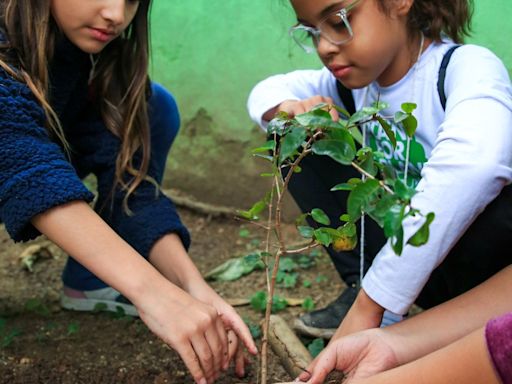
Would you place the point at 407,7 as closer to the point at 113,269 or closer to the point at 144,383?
the point at 113,269

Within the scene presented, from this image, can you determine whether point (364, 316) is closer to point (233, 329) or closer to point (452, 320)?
point (452, 320)

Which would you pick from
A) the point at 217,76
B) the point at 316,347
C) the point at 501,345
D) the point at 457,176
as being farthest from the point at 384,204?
the point at 217,76

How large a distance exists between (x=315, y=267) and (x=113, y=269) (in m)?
1.12

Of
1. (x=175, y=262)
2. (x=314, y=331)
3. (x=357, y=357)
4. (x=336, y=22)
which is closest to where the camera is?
(x=357, y=357)

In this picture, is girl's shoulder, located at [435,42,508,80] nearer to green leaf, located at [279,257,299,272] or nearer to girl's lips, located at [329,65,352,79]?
girl's lips, located at [329,65,352,79]

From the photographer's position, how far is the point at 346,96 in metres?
1.93

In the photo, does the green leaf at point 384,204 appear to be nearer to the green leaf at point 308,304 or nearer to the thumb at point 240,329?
the thumb at point 240,329

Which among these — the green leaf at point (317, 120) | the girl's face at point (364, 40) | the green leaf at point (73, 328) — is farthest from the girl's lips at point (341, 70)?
the green leaf at point (73, 328)

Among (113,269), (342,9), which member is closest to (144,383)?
(113,269)

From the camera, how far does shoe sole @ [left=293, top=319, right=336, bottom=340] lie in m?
1.86

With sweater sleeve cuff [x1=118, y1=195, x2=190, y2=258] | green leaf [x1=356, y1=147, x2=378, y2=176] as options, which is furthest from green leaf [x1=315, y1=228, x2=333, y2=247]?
sweater sleeve cuff [x1=118, y1=195, x2=190, y2=258]

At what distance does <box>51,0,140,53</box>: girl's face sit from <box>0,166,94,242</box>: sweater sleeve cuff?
393 millimetres

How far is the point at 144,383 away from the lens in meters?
1.66

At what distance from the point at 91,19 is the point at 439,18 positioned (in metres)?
0.82
